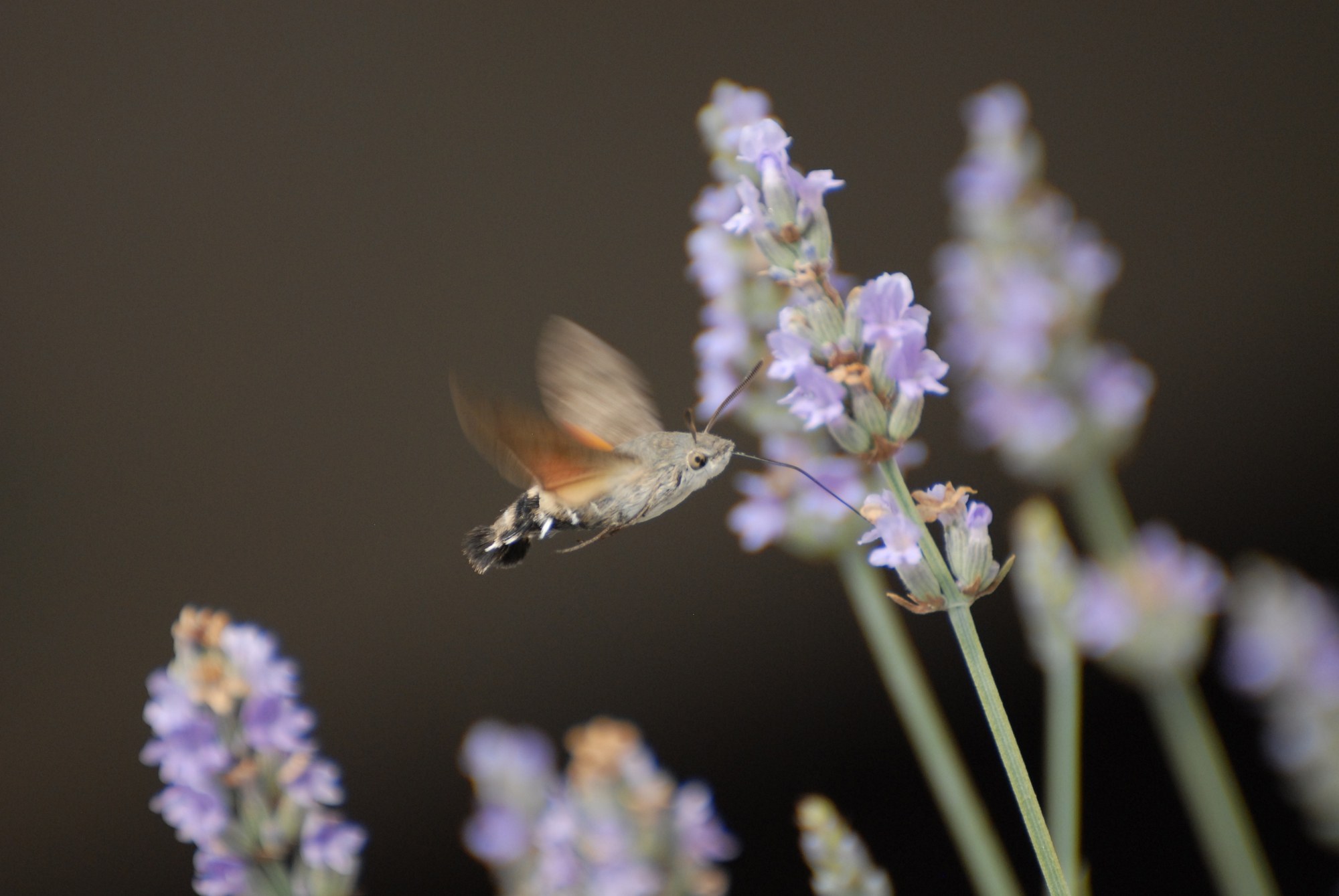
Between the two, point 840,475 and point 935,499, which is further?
point 840,475

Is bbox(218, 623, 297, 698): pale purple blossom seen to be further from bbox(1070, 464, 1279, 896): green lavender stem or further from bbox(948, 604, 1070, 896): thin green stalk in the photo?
bbox(1070, 464, 1279, 896): green lavender stem

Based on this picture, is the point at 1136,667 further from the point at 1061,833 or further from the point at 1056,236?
the point at 1056,236

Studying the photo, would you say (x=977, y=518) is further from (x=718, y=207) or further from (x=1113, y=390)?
(x=1113, y=390)

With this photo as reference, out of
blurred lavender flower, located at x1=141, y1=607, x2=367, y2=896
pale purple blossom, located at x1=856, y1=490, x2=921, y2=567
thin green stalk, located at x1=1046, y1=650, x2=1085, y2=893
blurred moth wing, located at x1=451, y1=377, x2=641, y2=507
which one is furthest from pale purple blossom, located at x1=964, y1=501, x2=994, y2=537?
blurred lavender flower, located at x1=141, y1=607, x2=367, y2=896

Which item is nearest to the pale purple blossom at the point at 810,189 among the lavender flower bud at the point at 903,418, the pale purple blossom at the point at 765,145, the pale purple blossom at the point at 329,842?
the pale purple blossom at the point at 765,145

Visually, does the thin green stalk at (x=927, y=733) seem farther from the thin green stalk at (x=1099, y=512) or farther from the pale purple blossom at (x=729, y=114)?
the pale purple blossom at (x=729, y=114)

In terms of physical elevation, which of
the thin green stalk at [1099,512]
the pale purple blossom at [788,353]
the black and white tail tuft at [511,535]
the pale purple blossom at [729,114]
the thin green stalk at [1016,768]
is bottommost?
the thin green stalk at [1016,768]

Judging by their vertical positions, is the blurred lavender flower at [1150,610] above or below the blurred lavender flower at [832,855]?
above

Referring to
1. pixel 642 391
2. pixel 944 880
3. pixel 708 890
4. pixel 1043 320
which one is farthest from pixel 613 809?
pixel 944 880
